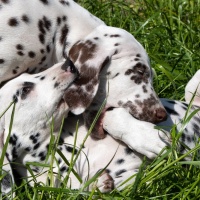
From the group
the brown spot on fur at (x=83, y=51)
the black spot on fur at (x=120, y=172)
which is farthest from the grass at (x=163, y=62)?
the brown spot on fur at (x=83, y=51)

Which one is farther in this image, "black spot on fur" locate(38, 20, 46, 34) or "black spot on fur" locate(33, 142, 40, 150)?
"black spot on fur" locate(38, 20, 46, 34)

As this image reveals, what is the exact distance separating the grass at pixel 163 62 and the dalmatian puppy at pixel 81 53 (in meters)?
0.65

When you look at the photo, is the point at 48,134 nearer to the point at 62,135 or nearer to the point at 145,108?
the point at 62,135

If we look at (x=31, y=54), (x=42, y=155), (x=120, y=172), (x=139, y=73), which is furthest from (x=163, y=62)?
(x=42, y=155)

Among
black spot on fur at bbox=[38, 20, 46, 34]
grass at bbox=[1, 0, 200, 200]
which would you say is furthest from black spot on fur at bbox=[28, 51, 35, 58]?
grass at bbox=[1, 0, 200, 200]

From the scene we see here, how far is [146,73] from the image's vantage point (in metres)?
5.85

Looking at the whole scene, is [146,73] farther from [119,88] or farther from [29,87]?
[29,87]

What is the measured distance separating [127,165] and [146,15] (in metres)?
3.00

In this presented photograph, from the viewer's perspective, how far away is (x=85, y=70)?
557 centimetres

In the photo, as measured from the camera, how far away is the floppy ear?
5.43 meters

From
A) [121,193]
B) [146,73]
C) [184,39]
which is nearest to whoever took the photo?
[121,193]

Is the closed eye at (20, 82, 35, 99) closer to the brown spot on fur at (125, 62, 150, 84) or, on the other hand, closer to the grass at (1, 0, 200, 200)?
the grass at (1, 0, 200, 200)

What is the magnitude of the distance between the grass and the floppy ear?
69cm

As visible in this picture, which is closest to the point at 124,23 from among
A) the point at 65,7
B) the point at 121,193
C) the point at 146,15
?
the point at 146,15
